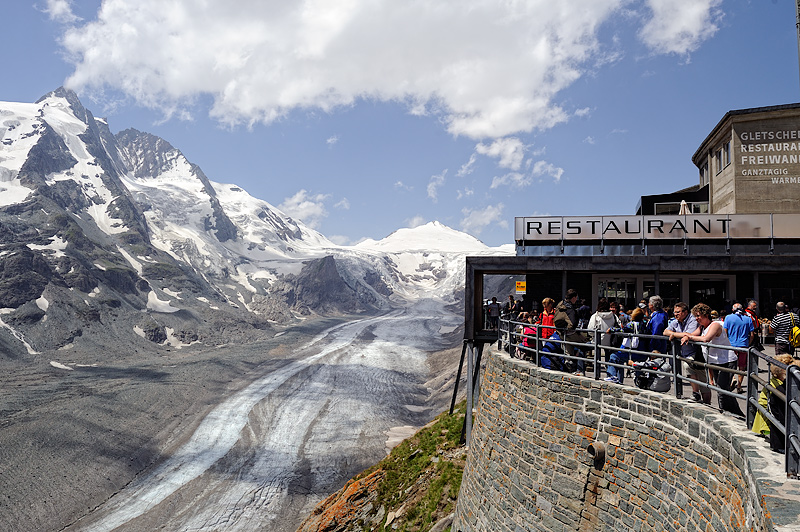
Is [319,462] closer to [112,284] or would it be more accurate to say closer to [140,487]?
[140,487]

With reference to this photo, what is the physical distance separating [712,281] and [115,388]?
7256cm

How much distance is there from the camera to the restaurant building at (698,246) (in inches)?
744

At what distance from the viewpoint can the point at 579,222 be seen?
2119cm

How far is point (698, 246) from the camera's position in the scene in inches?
816

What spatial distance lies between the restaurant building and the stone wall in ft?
23.5

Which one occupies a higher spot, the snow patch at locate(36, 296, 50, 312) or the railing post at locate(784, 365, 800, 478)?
the railing post at locate(784, 365, 800, 478)

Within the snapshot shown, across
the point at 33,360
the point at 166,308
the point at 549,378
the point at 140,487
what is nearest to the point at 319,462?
the point at 140,487

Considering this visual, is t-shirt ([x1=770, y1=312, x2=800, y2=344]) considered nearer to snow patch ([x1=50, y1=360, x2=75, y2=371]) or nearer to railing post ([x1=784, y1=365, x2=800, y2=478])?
railing post ([x1=784, y1=365, x2=800, y2=478])

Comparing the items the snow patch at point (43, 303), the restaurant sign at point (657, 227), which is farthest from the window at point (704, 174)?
the snow patch at point (43, 303)

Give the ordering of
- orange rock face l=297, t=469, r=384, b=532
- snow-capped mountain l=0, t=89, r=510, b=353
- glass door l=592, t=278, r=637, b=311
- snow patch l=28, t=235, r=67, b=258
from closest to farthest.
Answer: glass door l=592, t=278, r=637, b=311
orange rock face l=297, t=469, r=384, b=532
snow-capped mountain l=0, t=89, r=510, b=353
snow patch l=28, t=235, r=67, b=258

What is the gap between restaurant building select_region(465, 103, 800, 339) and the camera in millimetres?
18906

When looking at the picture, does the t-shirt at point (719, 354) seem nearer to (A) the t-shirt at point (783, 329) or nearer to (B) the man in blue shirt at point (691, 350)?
(B) the man in blue shirt at point (691, 350)

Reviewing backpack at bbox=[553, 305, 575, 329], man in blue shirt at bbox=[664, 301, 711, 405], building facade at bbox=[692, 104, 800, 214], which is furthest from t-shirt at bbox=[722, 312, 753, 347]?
building facade at bbox=[692, 104, 800, 214]

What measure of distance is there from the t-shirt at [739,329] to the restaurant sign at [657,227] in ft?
42.4
